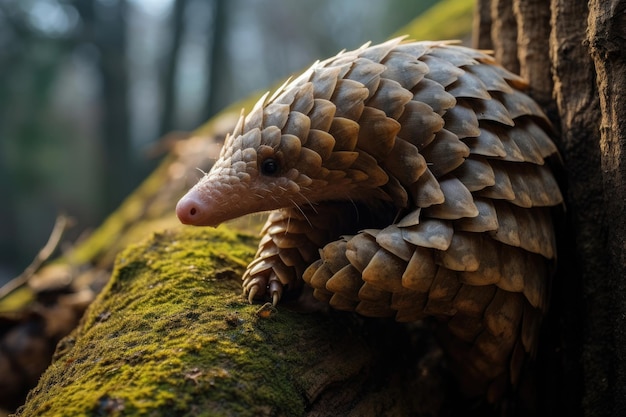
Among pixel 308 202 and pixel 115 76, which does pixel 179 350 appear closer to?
pixel 308 202

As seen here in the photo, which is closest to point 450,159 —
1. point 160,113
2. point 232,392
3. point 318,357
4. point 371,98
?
point 371,98

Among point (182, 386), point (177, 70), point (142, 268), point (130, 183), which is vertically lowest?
point (130, 183)

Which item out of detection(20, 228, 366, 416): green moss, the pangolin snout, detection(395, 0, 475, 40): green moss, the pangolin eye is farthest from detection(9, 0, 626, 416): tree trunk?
detection(395, 0, 475, 40): green moss

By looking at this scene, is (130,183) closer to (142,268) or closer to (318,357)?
(142,268)

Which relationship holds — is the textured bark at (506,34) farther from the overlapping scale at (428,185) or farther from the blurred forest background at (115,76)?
the blurred forest background at (115,76)

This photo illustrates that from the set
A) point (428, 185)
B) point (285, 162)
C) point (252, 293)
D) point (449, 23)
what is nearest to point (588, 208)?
point (428, 185)

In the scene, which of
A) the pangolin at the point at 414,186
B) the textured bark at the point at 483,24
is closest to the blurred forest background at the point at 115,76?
the textured bark at the point at 483,24

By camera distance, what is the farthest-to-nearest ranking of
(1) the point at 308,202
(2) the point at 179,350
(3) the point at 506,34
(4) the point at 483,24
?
(4) the point at 483,24, (3) the point at 506,34, (1) the point at 308,202, (2) the point at 179,350

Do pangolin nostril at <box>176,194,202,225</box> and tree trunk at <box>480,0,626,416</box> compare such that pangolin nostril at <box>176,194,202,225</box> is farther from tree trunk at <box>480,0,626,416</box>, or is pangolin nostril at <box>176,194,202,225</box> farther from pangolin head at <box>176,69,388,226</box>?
tree trunk at <box>480,0,626,416</box>
